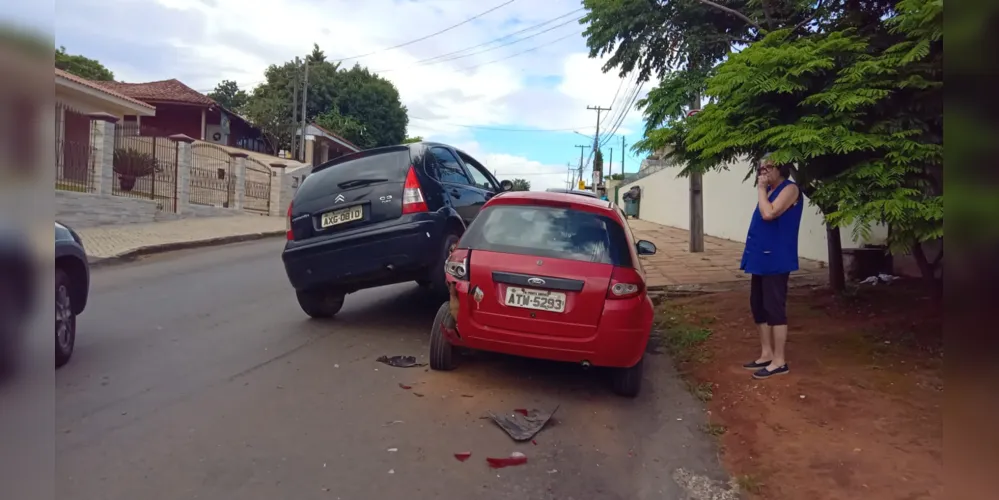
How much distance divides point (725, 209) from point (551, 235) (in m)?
13.9

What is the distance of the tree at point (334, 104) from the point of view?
1635 inches

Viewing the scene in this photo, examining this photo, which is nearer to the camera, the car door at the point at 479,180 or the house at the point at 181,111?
the car door at the point at 479,180

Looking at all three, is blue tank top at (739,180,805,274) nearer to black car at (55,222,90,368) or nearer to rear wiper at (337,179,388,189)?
rear wiper at (337,179,388,189)

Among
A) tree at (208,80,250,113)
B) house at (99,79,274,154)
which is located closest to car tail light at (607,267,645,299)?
house at (99,79,274,154)

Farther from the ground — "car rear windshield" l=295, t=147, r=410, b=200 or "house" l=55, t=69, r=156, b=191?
"house" l=55, t=69, r=156, b=191

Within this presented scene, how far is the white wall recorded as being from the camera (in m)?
11.0

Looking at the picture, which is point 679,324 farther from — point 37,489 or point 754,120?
point 37,489

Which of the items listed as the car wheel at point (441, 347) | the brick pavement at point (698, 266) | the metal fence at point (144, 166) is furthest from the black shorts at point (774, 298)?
the metal fence at point (144, 166)

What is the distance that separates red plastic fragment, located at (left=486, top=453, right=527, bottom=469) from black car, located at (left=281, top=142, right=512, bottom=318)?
259 centimetres

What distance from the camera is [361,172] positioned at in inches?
247

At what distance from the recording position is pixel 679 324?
6.87m

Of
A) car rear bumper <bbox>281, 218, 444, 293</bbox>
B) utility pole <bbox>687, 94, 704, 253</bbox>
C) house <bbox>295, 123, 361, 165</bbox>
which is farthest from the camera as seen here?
house <bbox>295, 123, 361, 165</bbox>

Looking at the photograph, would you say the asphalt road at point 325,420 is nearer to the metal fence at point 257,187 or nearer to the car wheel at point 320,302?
the car wheel at point 320,302

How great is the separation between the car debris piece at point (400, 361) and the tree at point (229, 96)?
171 ft
